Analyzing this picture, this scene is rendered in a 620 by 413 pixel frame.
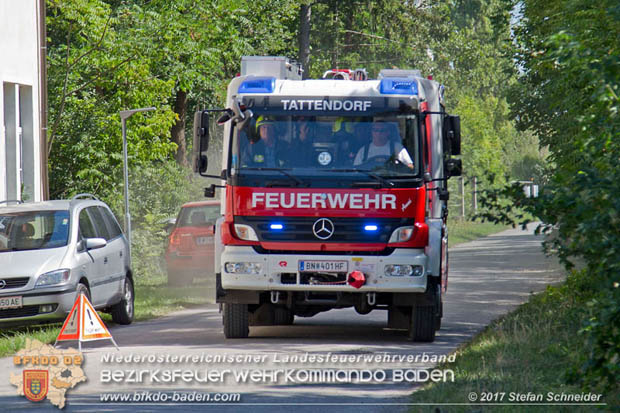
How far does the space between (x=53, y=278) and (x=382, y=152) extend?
4.42m

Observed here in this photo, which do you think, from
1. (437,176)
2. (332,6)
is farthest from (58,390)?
(332,6)

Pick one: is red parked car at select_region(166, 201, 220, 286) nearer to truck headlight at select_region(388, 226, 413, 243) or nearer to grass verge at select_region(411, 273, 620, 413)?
grass verge at select_region(411, 273, 620, 413)

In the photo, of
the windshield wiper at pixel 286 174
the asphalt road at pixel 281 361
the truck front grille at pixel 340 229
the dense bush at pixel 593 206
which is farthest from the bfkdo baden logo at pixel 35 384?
the dense bush at pixel 593 206

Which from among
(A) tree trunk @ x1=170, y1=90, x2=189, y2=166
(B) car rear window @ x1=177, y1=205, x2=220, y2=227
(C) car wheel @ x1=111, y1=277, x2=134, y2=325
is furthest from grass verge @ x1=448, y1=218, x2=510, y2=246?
(C) car wheel @ x1=111, y1=277, x2=134, y2=325

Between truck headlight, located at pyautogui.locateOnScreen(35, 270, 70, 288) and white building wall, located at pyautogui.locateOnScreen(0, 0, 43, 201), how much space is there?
1022 centimetres

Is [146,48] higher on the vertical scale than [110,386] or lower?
higher

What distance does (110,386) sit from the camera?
31.9ft

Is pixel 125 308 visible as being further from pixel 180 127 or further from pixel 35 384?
pixel 180 127

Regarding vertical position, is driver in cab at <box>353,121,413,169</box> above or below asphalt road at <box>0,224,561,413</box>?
above

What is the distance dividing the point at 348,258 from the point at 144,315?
5772 millimetres

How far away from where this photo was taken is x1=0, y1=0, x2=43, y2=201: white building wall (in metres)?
23.9

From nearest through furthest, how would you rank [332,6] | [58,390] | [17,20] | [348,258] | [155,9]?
1. [58,390]
2. [348,258]
3. [17,20]
4. [155,9]
5. [332,6]

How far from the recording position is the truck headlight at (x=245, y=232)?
492 inches

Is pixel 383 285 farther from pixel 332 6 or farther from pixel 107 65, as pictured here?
pixel 332 6
